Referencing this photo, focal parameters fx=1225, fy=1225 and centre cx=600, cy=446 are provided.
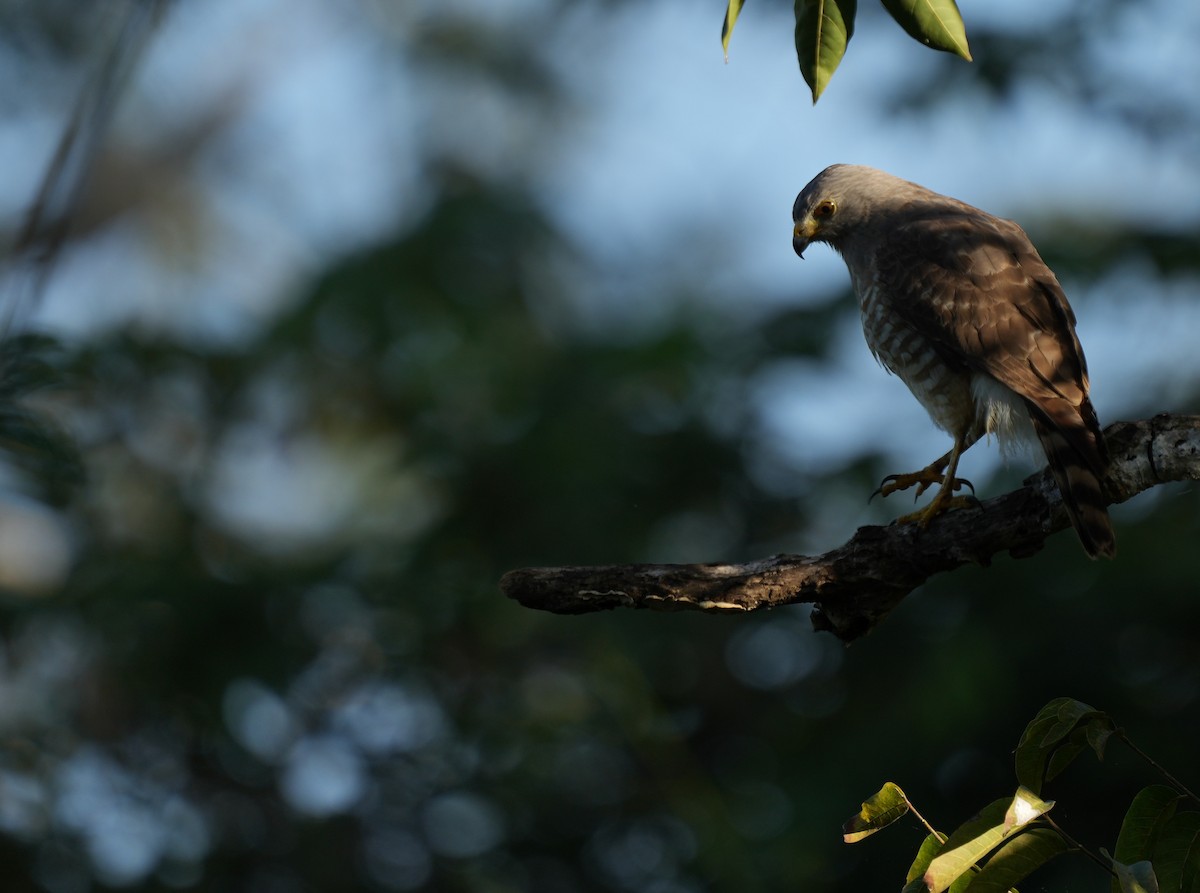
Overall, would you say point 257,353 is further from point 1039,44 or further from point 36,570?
point 1039,44

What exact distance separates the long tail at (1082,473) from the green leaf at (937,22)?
3.89 ft

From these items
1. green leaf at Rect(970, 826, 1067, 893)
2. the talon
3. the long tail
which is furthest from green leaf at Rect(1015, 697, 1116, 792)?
the talon

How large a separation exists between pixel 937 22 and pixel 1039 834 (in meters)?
1.35

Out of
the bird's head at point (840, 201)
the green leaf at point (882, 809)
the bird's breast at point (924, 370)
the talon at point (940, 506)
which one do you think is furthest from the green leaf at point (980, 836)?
the bird's head at point (840, 201)

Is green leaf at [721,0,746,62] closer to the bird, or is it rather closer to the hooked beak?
the bird

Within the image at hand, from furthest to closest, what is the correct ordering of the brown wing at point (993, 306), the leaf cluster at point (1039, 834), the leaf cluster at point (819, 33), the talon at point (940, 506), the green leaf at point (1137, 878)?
the brown wing at point (993, 306), the talon at point (940, 506), the leaf cluster at point (819, 33), the leaf cluster at point (1039, 834), the green leaf at point (1137, 878)

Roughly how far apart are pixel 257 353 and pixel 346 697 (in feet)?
9.16

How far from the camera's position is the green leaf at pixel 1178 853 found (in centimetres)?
195

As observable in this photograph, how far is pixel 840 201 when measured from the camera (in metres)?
4.48

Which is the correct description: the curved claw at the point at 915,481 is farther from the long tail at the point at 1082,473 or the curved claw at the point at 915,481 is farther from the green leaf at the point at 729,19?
the green leaf at the point at 729,19

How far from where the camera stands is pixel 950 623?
7.30 meters

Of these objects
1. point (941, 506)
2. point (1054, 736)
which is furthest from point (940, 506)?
point (1054, 736)

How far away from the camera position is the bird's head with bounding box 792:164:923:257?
4.43 metres

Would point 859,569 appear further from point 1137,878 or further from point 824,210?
point 824,210
